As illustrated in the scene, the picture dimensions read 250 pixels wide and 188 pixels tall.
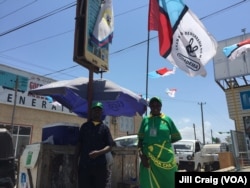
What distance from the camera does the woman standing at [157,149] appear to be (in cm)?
387

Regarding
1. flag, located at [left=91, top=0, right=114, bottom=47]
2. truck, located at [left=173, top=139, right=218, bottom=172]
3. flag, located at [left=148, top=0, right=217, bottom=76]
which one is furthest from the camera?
truck, located at [left=173, top=139, right=218, bottom=172]

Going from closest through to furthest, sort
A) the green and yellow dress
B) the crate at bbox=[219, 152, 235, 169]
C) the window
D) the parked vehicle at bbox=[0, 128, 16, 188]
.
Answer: the parked vehicle at bbox=[0, 128, 16, 188]
the green and yellow dress
the crate at bbox=[219, 152, 235, 169]
the window

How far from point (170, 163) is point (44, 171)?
193 centimetres

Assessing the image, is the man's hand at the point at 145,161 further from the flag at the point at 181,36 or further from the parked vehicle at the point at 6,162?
the flag at the point at 181,36

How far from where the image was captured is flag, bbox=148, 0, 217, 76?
614cm

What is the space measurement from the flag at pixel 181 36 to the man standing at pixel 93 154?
2.52 metres

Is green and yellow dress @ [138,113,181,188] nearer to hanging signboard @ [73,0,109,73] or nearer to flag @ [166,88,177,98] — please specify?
hanging signboard @ [73,0,109,73]

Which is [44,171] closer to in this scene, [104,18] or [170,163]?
[170,163]

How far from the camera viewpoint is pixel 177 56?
616 cm

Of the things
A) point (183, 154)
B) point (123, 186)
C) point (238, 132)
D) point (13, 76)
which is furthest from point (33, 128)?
point (123, 186)

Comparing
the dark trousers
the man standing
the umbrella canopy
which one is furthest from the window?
the dark trousers

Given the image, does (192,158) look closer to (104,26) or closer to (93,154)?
(104,26)

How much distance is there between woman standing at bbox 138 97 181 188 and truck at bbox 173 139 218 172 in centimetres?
1184

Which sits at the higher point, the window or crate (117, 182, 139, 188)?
the window
